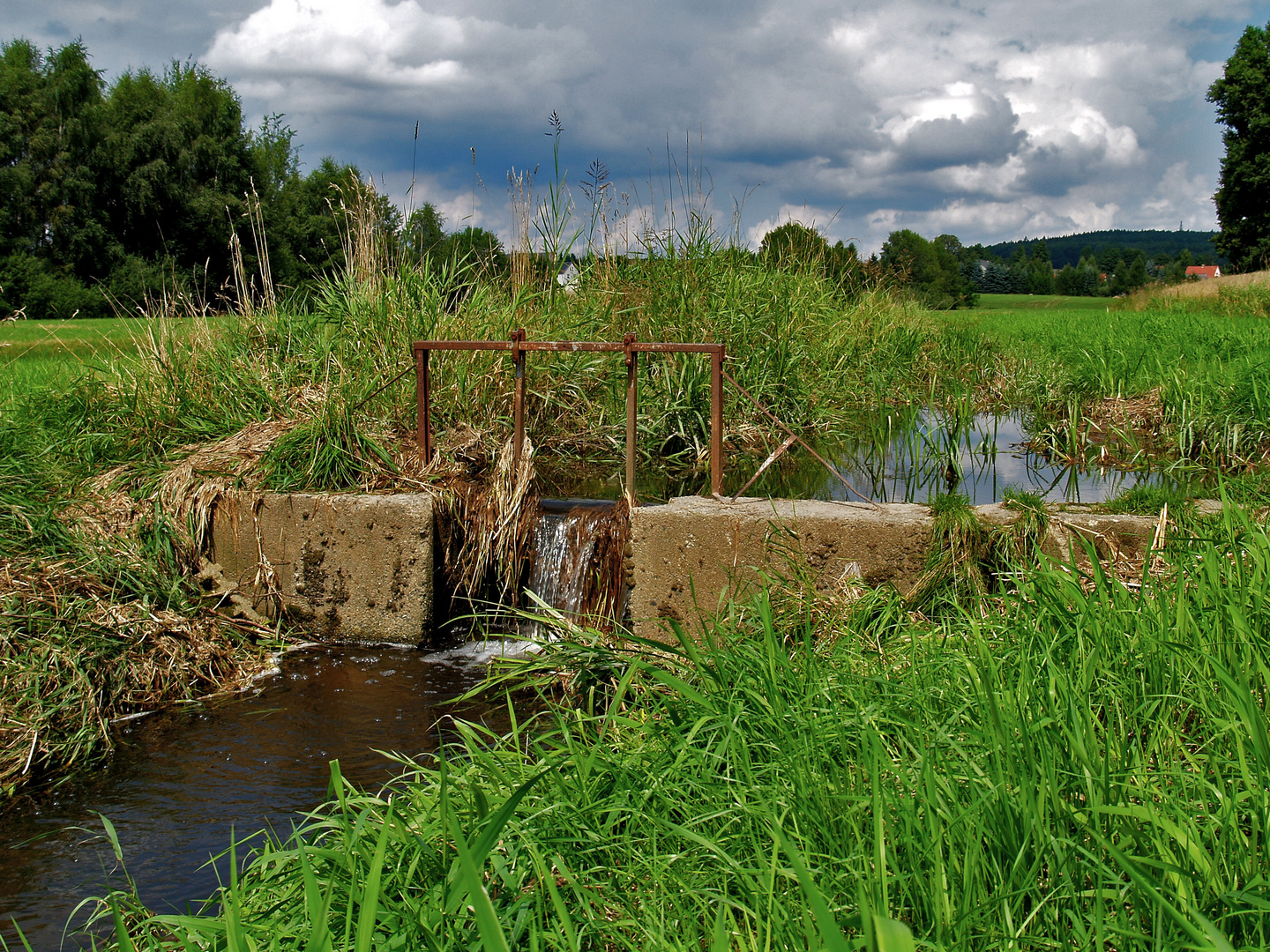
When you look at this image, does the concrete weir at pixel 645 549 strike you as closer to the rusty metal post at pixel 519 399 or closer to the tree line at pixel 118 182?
the rusty metal post at pixel 519 399

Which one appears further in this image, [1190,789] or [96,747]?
[96,747]

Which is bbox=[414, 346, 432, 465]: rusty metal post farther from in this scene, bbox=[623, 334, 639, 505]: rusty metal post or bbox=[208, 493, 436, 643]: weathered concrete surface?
bbox=[623, 334, 639, 505]: rusty metal post

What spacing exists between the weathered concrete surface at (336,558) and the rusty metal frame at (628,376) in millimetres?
531

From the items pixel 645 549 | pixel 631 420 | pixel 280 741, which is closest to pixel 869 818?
pixel 645 549

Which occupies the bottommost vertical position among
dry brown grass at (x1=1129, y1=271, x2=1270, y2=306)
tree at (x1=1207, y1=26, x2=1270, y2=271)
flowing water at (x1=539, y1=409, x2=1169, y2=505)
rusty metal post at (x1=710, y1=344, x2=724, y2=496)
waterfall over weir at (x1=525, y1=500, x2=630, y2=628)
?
waterfall over weir at (x1=525, y1=500, x2=630, y2=628)

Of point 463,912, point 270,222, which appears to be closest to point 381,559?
point 463,912

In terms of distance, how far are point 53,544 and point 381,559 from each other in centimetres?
145

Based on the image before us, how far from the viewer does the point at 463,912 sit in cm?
165

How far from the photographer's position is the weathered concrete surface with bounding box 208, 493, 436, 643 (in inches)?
175

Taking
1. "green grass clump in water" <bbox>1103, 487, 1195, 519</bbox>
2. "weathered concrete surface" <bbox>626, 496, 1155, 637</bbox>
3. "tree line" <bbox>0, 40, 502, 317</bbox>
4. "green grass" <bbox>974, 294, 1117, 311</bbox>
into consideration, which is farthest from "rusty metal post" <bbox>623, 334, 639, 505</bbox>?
"tree line" <bbox>0, 40, 502, 317</bbox>

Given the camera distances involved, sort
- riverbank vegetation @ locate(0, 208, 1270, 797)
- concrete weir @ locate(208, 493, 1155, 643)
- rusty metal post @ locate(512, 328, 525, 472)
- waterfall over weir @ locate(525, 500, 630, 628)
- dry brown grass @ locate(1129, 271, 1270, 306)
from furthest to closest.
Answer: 1. dry brown grass @ locate(1129, 271, 1270, 306)
2. rusty metal post @ locate(512, 328, 525, 472)
3. waterfall over weir @ locate(525, 500, 630, 628)
4. riverbank vegetation @ locate(0, 208, 1270, 797)
5. concrete weir @ locate(208, 493, 1155, 643)

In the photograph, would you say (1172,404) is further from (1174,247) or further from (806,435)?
(1174,247)

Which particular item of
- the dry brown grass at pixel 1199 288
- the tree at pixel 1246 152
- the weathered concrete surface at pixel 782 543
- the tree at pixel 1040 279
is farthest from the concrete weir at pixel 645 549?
the tree at pixel 1040 279

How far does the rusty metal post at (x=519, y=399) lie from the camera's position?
4562 mm
